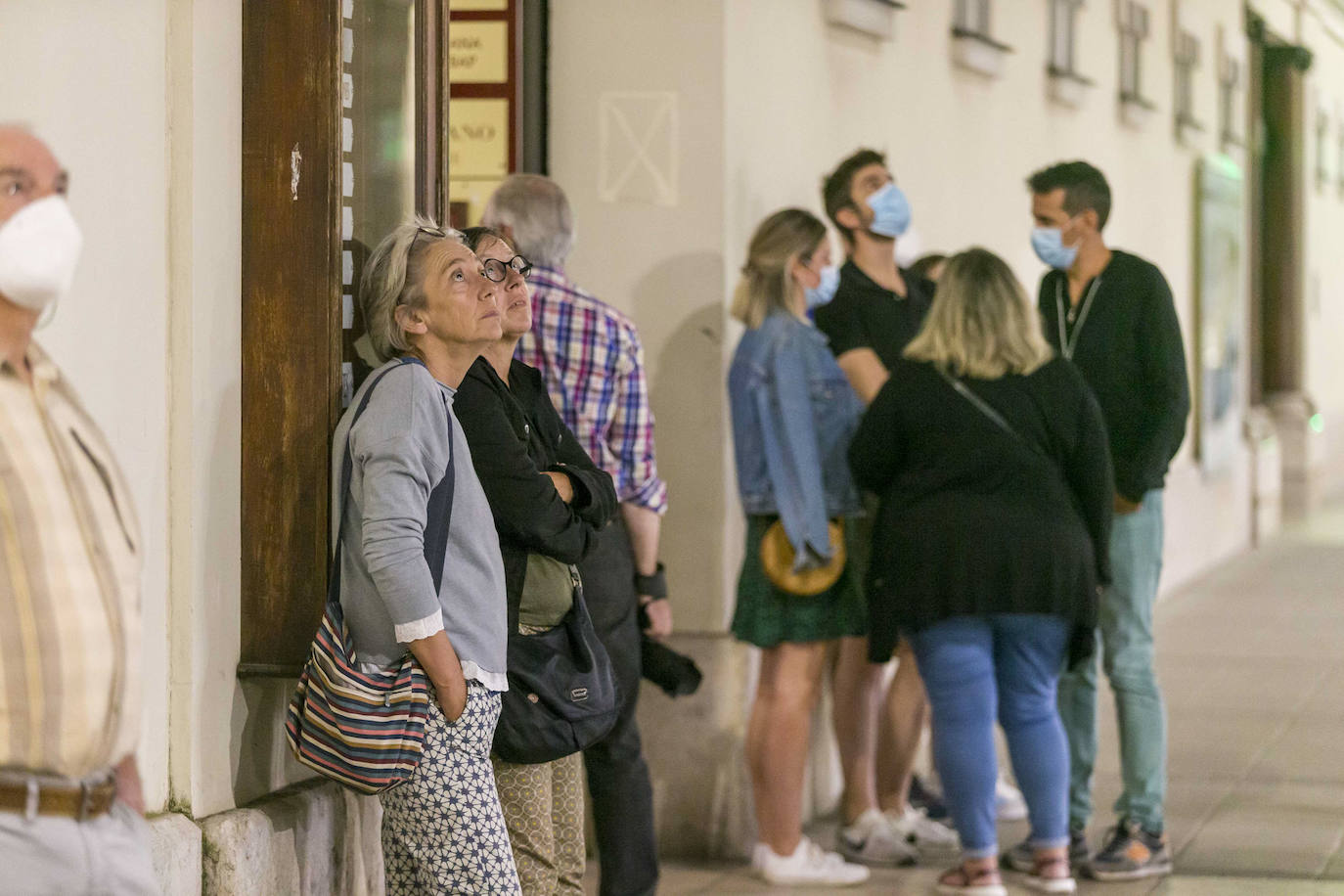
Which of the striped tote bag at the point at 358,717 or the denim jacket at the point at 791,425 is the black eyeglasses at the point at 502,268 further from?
the denim jacket at the point at 791,425

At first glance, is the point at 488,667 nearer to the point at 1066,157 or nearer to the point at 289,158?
the point at 289,158

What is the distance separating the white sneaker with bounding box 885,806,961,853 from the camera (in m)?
6.02

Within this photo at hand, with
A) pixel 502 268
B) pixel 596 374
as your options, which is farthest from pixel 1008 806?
pixel 502 268

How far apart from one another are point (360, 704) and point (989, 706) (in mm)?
2250

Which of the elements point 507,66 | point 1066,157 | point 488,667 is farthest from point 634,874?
point 1066,157

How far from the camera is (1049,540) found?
508 centimetres

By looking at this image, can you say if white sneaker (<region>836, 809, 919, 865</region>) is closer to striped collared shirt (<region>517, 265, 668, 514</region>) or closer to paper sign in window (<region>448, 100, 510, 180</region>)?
striped collared shirt (<region>517, 265, 668, 514</region>)

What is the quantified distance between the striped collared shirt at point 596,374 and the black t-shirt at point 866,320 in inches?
42.5

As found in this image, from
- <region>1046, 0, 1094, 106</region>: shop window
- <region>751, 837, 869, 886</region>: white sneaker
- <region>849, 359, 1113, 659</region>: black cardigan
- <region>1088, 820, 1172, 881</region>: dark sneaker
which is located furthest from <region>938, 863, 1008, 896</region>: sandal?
<region>1046, 0, 1094, 106</region>: shop window

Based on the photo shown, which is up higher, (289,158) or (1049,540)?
(289,158)

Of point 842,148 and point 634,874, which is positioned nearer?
point 634,874

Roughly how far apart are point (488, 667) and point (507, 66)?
2881 mm

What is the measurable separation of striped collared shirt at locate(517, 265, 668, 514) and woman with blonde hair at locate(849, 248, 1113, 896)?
0.69 metres

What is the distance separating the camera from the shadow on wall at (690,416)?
19.5ft
